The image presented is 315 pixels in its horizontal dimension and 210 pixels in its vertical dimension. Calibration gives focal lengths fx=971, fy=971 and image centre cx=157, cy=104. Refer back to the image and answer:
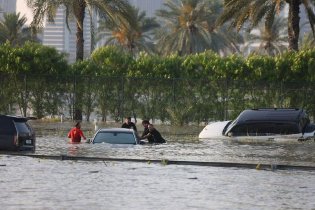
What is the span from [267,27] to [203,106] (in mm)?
5901

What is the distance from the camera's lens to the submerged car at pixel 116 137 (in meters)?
30.2

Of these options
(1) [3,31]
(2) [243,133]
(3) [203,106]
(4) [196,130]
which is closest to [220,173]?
(2) [243,133]

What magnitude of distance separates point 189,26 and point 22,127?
5242cm

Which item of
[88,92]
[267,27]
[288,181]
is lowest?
[288,181]

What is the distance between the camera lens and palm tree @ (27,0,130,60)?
55.0 m

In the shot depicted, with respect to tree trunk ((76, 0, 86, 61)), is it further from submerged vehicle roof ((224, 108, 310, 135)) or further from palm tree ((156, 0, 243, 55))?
palm tree ((156, 0, 243, 55))

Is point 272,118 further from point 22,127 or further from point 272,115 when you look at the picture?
point 22,127

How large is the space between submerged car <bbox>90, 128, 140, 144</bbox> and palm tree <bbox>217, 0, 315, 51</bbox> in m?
21.4

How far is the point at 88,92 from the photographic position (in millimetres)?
52469

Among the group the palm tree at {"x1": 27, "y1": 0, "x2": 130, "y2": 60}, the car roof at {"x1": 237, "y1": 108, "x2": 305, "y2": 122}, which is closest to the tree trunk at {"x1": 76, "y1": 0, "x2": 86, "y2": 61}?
the palm tree at {"x1": 27, "y1": 0, "x2": 130, "y2": 60}

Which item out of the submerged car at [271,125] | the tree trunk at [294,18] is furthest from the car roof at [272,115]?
the tree trunk at [294,18]

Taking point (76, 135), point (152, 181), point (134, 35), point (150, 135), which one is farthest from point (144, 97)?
point (134, 35)

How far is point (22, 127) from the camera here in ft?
93.5

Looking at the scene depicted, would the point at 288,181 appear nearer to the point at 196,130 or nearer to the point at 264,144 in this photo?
the point at 264,144
